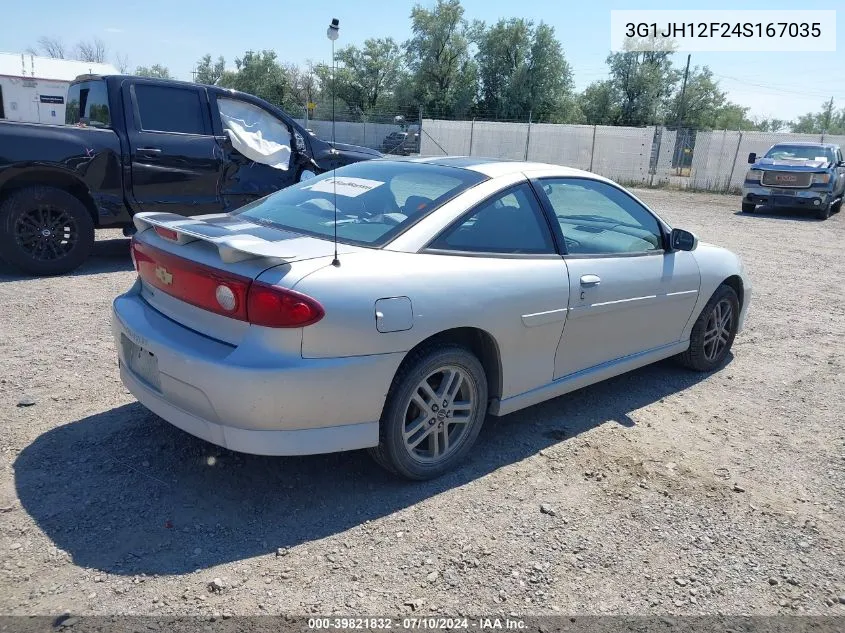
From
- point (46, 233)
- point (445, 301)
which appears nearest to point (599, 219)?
point (445, 301)

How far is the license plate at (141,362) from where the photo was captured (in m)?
3.15

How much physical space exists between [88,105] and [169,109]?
954 millimetres

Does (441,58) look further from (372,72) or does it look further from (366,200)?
(366,200)

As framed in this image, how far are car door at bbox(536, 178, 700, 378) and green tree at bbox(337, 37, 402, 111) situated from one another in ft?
146

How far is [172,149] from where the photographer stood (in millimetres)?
7414

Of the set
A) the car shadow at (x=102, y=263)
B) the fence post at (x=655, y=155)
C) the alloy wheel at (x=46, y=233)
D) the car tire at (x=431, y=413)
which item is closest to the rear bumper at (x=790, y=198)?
the fence post at (x=655, y=155)

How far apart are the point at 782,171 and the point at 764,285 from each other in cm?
974

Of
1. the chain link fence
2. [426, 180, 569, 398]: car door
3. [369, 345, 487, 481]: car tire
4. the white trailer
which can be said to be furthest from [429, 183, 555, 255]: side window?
the white trailer

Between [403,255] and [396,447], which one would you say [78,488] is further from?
[403,255]

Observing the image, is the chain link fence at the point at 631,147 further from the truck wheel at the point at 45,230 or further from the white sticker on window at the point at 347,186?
the white sticker on window at the point at 347,186

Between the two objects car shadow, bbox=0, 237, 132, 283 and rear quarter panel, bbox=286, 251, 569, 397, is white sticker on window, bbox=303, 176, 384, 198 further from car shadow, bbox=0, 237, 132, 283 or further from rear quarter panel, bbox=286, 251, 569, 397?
car shadow, bbox=0, 237, 132, 283

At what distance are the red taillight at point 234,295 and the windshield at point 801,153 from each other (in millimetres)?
17573

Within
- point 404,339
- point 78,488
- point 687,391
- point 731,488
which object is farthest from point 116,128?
point 731,488

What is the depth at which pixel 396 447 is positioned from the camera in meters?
3.17
